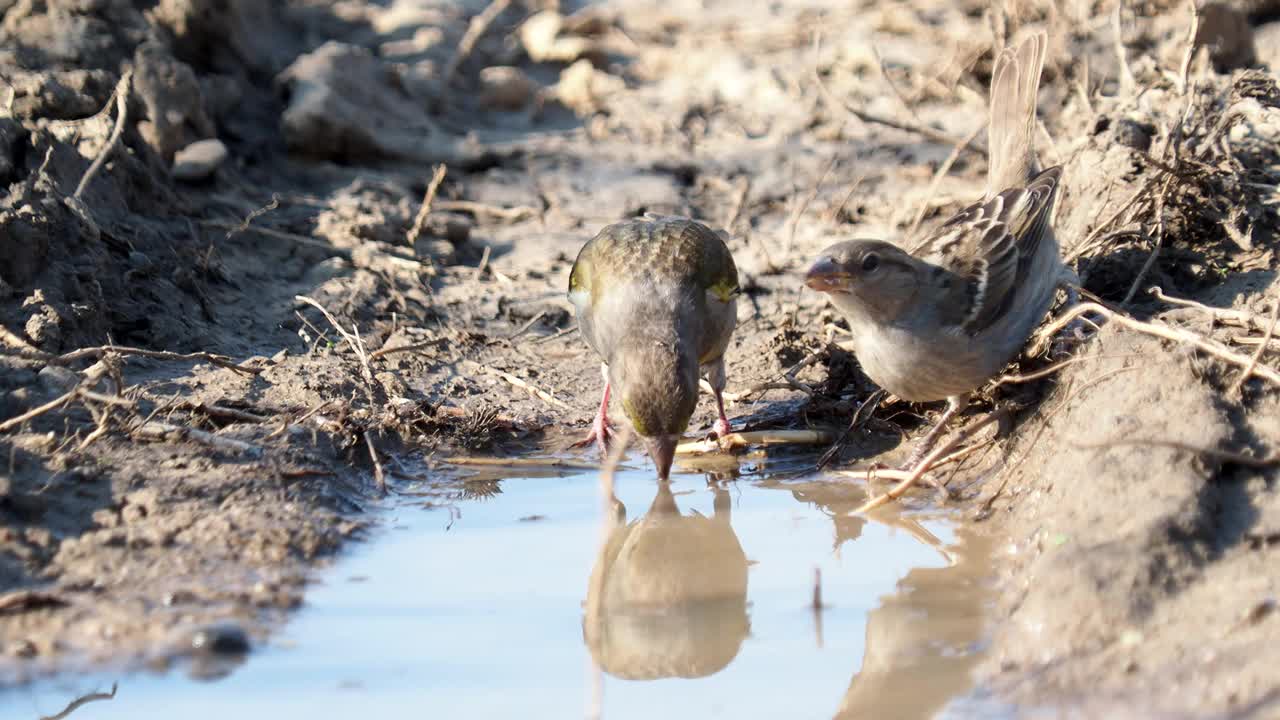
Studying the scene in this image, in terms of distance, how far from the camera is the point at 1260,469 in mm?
4406

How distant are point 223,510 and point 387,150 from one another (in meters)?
5.10

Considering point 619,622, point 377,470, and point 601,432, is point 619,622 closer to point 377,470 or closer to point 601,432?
point 377,470

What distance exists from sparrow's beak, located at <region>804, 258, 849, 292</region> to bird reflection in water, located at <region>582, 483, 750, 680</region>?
1.05 meters

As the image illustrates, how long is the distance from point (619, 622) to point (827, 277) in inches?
68.7

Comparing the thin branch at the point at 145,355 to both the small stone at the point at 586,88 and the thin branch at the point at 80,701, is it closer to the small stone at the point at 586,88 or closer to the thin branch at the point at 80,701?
the thin branch at the point at 80,701

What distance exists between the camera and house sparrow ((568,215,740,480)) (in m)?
5.51

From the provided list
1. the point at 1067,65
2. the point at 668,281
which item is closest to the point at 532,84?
the point at 1067,65

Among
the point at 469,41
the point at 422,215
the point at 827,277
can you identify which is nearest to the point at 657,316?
the point at 827,277

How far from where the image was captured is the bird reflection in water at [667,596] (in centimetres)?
429

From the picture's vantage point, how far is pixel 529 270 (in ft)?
28.3

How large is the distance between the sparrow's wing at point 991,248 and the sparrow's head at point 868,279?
0.75 feet

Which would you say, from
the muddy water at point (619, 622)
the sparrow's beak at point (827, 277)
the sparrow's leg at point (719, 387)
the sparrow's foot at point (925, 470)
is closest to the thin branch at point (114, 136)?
the muddy water at point (619, 622)

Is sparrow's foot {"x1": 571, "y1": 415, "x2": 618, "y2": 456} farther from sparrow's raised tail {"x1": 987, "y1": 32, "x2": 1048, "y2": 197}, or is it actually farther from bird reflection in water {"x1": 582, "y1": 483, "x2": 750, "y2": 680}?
sparrow's raised tail {"x1": 987, "y1": 32, "x2": 1048, "y2": 197}

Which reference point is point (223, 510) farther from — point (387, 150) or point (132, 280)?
point (387, 150)
